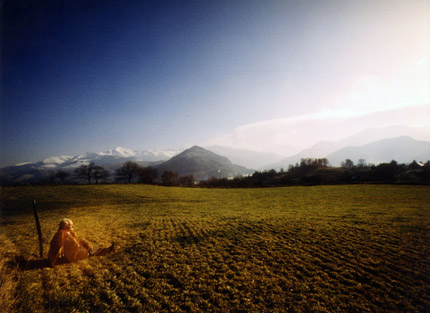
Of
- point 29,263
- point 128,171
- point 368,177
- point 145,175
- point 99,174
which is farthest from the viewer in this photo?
point 99,174

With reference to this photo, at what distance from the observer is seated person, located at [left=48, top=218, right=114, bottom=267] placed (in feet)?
28.8

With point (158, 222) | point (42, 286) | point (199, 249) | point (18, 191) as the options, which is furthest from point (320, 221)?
point (18, 191)

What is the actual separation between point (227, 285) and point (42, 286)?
8.47 m

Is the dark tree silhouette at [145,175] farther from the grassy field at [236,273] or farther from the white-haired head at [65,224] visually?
the white-haired head at [65,224]

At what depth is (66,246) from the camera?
362 inches

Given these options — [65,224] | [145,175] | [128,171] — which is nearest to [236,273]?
[65,224]

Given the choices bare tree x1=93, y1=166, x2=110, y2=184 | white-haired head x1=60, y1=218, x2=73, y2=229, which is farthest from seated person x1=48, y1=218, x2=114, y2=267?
bare tree x1=93, y1=166, x2=110, y2=184

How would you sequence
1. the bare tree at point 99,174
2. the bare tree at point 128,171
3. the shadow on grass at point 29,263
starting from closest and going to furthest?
the shadow on grass at point 29,263
the bare tree at point 128,171
the bare tree at point 99,174

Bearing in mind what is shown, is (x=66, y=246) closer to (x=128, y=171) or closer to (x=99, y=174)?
(x=128, y=171)

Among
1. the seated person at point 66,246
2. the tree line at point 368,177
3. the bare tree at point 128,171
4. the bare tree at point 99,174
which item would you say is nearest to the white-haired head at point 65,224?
the seated person at point 66,246

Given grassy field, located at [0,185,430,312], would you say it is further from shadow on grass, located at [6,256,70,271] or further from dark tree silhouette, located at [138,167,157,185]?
A: dark tree silhouette, located at [138,167,157,185]

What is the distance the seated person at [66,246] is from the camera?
345 inches

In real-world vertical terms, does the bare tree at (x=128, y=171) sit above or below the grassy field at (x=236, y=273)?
above

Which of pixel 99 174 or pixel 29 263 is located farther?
pixel 99 174
